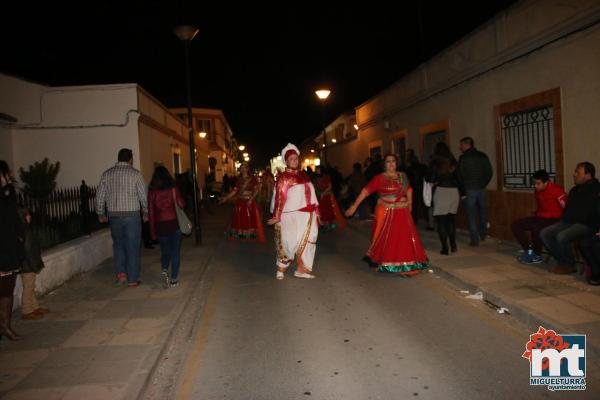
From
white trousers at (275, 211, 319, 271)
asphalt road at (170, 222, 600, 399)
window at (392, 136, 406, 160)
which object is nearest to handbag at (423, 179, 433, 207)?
asphalt road at (170, 222, 600, 399)

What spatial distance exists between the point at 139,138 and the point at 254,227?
18.4 feet

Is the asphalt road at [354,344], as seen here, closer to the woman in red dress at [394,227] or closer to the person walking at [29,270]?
the woman in red dress at [394,227]

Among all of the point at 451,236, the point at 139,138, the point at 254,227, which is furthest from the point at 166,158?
the point at 451,236

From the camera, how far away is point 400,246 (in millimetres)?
8008

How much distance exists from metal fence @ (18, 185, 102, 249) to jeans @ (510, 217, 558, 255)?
7.33 metres

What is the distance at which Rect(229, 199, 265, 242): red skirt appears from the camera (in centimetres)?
1231

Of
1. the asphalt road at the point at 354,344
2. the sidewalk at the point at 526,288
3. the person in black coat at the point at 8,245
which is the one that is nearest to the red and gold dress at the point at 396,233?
the asphalt road at the point at 354,344

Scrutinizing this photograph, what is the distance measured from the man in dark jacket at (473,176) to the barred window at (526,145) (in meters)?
0.70

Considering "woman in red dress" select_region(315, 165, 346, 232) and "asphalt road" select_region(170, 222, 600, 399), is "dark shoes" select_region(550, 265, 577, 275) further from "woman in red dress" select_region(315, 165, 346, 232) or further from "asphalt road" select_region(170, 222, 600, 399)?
"woman in red dress" select_region(315, 165, 346, 232)

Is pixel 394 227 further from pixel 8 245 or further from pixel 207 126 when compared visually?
pixel 207 126

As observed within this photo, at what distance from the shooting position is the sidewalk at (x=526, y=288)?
17.3 feet

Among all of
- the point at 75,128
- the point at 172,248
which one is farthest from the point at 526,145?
the point at 75,128

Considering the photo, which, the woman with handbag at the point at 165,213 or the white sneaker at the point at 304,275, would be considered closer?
the woman with handbag at the point at 165,213

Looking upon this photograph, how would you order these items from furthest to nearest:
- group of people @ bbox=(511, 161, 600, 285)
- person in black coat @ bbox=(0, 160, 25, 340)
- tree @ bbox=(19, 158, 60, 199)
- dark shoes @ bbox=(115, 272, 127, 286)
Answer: tree @ bbox=(19, 158, 60, 199)
dark shoes @ bbox=(115, 272, 127, 286)
group of people @ bbox=(511, 161, 600, 285)
person in black coat @ bbox=(0, 160, 25, 340)
